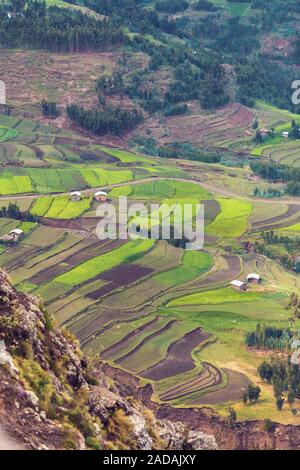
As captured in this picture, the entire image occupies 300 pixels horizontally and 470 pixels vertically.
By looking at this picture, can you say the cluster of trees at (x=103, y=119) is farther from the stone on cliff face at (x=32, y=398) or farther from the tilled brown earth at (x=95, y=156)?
the stone on cliff face at (x=32, y=398)

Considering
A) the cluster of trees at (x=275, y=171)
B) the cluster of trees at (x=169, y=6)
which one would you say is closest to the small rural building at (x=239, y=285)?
the cluster of trees at (x=275, y=171)

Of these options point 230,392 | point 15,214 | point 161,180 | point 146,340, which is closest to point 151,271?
point 146,340

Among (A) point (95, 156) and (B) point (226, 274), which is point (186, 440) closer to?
(B) point (226, 274)

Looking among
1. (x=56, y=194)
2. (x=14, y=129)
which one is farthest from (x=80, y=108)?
(x=56, y=194)

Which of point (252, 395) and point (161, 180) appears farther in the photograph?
point (161, 180)

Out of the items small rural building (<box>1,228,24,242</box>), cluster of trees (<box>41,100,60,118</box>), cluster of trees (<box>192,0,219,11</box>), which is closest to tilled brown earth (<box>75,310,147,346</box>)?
small rural building (<box>1,228,24,242</box>)

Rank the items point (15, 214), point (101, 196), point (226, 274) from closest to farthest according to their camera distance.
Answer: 1. point (226, 274)
2. point (15, 214)
3. point (101, 196)

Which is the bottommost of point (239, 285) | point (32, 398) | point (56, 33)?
point (239, 285)
